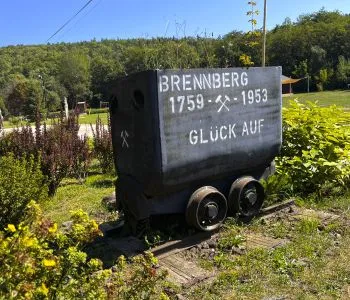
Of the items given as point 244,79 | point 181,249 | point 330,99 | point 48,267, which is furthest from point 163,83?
point 330,99

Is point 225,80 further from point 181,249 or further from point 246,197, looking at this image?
point 181,249

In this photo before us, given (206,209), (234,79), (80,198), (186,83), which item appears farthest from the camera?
(80,198)

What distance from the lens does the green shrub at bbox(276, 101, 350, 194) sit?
19.7 ft

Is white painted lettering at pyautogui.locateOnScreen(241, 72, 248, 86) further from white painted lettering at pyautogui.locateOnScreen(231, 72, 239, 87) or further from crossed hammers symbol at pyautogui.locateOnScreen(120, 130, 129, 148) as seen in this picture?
crossed hammers symbol at pyautogui.locateOnScreen(120, 130, 129, 148)

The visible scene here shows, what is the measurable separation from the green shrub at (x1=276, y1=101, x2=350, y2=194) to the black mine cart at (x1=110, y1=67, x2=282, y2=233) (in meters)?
1.13

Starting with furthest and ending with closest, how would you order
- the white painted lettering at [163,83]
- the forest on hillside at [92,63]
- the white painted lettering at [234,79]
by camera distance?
the forest on hillside at [92,63] → the white painted lettering at [234,79] → the white painted lettering at [163,83]

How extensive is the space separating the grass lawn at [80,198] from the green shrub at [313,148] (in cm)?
257

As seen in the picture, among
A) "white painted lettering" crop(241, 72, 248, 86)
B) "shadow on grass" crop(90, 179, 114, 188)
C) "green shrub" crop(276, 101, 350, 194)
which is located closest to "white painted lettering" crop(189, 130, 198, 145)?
"white painted lettering" crop(241, 72, 248, 86)

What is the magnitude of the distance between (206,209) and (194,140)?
714mm

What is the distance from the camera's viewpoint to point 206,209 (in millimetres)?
4445

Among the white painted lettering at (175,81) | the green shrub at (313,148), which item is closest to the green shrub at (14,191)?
the white painted lettering at (175,81)

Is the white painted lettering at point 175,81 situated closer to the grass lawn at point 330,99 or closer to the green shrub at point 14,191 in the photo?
the green shrub at point 14,191

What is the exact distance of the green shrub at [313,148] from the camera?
6000mm

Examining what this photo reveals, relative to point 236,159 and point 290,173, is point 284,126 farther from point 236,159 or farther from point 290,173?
point 236,159
